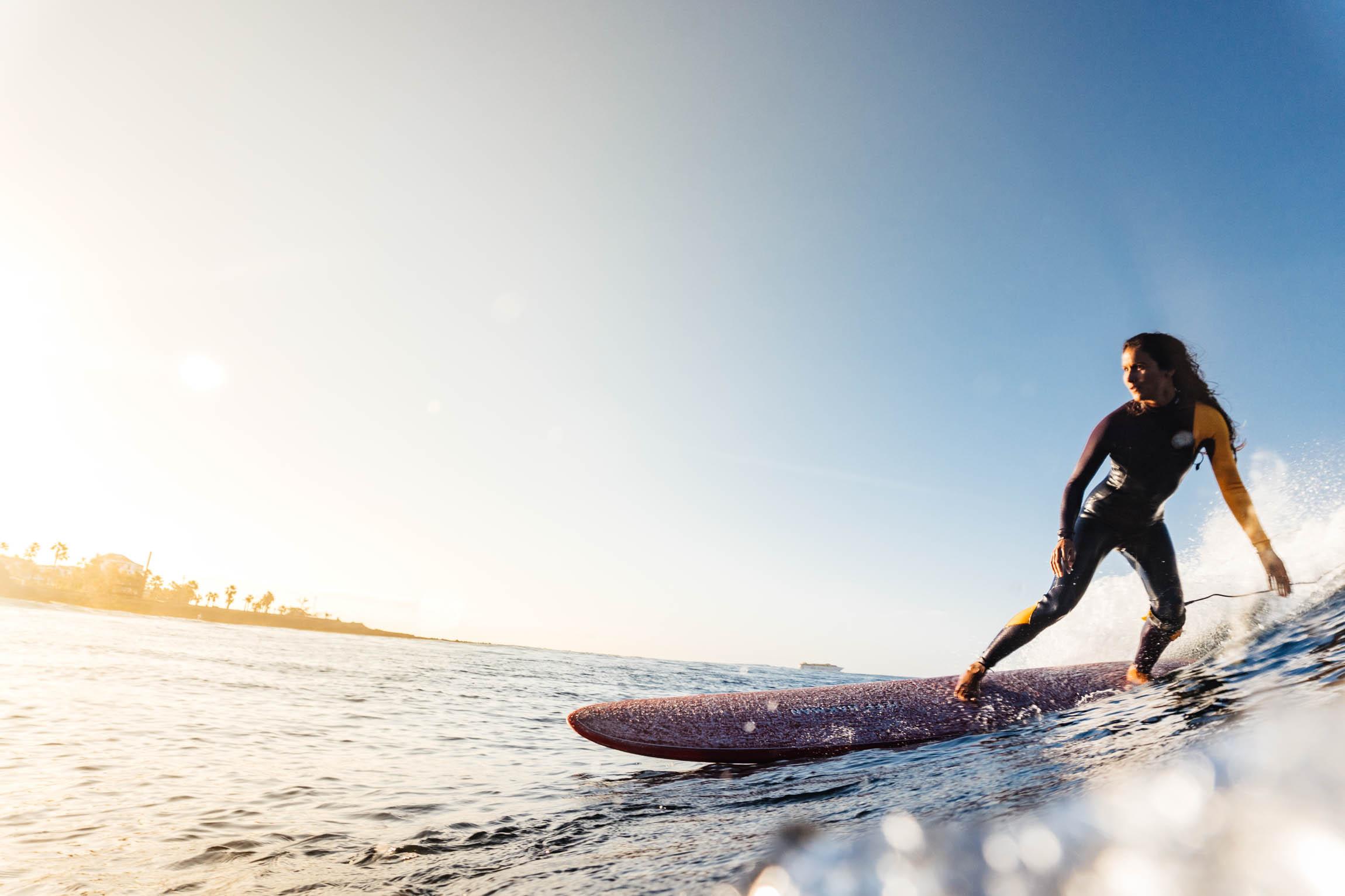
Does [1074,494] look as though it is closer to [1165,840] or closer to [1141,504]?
[1141,504]

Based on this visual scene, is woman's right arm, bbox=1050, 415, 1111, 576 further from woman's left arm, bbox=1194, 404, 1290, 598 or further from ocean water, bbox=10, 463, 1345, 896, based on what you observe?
ocean water, bbox=10, 463, 1345, 896

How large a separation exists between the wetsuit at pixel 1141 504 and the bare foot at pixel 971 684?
0.61 metres

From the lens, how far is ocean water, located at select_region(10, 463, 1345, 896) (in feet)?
4.54

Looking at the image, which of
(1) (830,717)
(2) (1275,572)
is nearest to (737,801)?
(1) (830,717)

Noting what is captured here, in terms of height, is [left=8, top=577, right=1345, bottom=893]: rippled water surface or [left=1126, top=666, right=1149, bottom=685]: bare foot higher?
[left=1126, top=666, right=1149, bottom=685]: bare foot

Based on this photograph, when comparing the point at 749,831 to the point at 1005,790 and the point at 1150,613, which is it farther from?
the point at 1150,613

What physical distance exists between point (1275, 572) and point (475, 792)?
581 cm

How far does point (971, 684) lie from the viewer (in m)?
5.33

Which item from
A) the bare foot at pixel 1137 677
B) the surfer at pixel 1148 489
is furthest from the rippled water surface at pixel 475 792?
the surfer at pixel 1148 489

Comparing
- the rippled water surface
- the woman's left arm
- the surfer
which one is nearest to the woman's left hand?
the surfer

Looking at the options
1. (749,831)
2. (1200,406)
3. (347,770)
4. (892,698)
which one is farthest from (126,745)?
(1200,406)

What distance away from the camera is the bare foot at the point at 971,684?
5229 mm

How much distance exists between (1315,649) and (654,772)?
4.98m

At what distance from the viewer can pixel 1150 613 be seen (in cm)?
457
